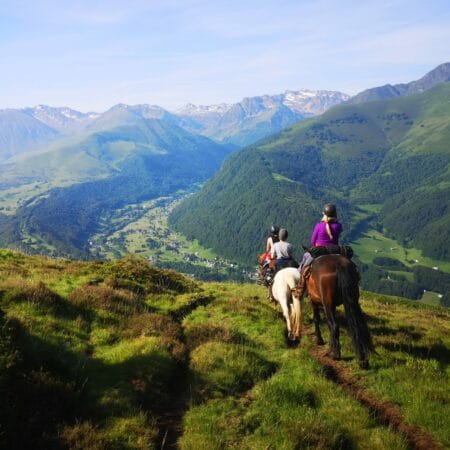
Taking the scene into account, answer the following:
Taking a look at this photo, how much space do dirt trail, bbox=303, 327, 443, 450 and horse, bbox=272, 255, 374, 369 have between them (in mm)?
588

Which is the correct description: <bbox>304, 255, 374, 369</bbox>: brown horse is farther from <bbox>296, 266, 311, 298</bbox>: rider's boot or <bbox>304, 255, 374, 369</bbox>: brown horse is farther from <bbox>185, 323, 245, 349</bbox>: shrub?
<bbox>185, 323, 245, 349</bbox>: shrub

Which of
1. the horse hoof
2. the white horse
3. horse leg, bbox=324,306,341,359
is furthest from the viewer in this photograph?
the white horse

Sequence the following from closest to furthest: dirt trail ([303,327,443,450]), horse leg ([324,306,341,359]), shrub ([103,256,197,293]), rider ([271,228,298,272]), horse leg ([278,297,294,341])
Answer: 1. dirt trail ([303,327,443,450])
2. horse leg ([324,306,341,359])
3. horse leg ([278,297,294,341])
4. rider ([271,228,298,272])
5. shrub ([103,256,197,293])

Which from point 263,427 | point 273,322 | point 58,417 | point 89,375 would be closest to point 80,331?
point 89,375

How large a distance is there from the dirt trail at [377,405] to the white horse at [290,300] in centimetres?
106

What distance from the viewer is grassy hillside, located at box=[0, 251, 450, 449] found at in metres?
8.86

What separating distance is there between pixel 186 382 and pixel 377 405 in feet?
18.2

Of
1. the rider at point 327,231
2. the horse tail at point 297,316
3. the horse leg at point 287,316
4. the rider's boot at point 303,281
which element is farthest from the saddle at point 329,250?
the horse leg at point 287,316

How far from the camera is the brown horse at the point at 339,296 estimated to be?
13.4 m

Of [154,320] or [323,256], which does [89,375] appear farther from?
[323,256]

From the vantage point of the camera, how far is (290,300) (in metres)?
16.6

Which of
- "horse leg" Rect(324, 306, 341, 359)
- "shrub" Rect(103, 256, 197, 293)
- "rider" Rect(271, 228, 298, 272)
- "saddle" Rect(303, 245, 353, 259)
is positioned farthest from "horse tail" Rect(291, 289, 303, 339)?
"shrub" Rect(103, 256, 197, 293)

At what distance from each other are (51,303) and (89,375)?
498cm

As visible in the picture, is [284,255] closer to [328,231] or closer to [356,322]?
[328,231]
